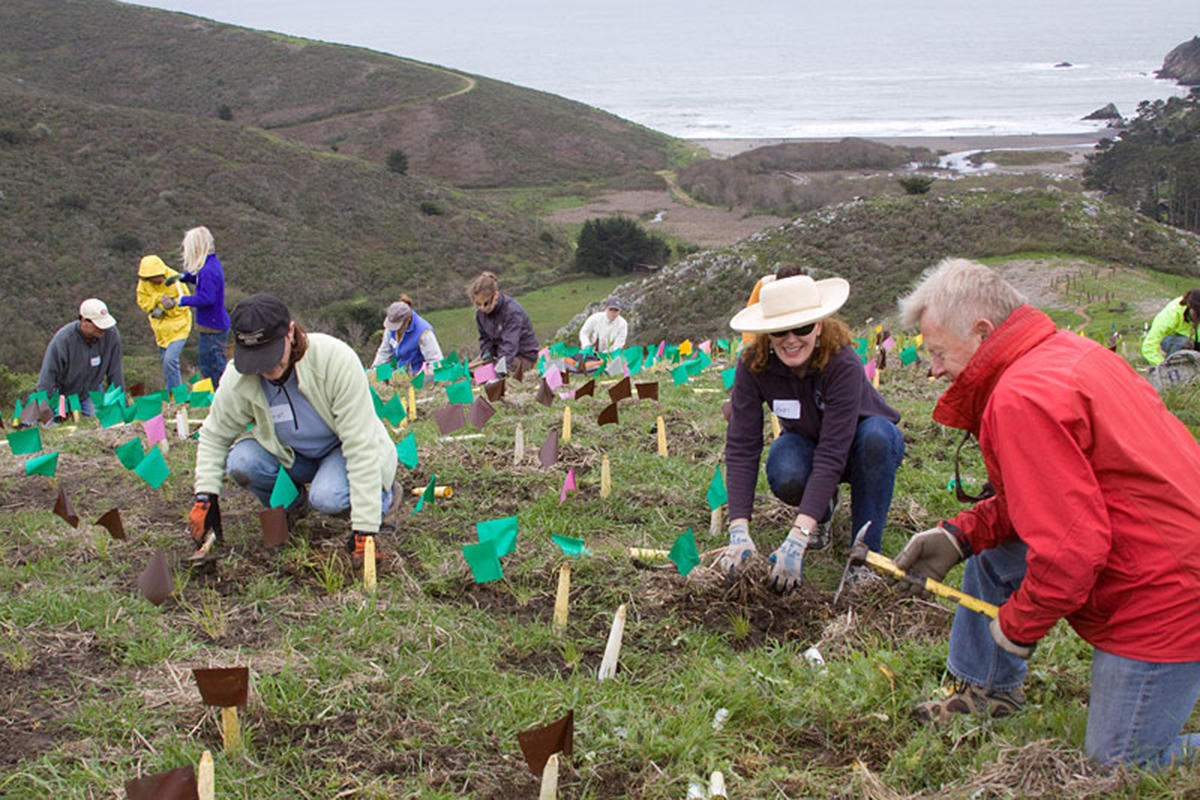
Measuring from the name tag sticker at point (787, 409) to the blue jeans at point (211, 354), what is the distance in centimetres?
627

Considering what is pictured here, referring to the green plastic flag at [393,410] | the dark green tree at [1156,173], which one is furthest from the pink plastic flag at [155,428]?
the dark green tree at [1156,173]

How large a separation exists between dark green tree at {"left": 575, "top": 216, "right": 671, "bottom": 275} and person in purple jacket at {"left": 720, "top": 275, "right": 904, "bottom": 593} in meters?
48.4

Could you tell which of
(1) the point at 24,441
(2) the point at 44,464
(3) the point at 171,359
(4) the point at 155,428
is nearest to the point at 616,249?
(3) the point at 171,359

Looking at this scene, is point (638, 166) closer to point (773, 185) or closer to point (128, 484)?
point (773, 185)

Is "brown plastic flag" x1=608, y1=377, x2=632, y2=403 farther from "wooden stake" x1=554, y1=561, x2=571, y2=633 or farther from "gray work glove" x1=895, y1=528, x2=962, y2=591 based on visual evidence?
"gray work glove" x1=895, y1=528, x2=962, y2=591

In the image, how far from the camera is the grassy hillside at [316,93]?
3297 inches

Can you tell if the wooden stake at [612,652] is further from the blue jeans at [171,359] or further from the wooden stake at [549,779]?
the blue jeans at [171,359]

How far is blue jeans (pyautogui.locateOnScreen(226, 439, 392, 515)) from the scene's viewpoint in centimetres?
441

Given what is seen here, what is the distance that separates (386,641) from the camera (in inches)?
137

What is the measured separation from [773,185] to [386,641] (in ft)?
229

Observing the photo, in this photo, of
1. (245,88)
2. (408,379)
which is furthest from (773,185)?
(408,379)

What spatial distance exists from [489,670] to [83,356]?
23.0ft

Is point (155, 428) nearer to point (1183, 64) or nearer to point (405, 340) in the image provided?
point (405, 340)

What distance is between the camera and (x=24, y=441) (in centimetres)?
547
